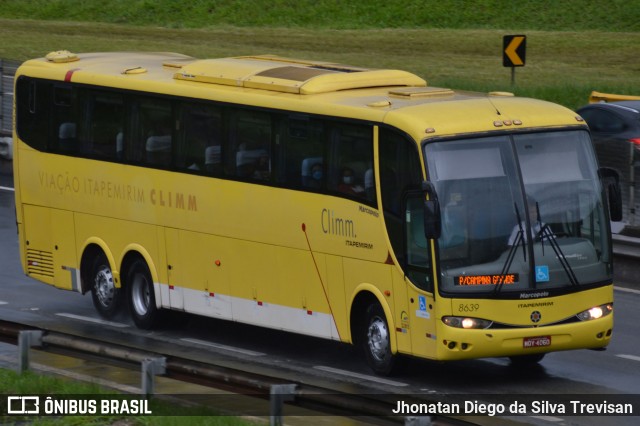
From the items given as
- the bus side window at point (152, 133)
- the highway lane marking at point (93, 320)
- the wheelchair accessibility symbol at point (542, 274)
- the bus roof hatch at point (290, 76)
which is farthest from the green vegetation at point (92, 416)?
the highway lane marking at point (93, 320)

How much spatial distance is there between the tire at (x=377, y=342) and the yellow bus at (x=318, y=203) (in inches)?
0.8

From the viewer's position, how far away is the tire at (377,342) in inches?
620

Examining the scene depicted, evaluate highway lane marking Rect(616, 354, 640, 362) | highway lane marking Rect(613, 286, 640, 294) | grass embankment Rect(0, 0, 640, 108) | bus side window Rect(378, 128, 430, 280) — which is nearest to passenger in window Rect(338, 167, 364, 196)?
bus side window Rect(378, 128, 430, 280)

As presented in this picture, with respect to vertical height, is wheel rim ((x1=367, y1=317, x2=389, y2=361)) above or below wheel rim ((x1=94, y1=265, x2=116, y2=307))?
above

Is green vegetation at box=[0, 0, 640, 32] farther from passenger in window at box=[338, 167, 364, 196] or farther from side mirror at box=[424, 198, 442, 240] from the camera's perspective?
side mirror at box=[424, 198, 442, 240]

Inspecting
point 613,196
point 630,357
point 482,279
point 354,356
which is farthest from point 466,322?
point 630,357

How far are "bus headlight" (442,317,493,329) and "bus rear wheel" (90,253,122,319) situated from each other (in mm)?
6049

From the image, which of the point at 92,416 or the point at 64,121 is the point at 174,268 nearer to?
the point at 64,121

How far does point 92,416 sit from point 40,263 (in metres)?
8.64

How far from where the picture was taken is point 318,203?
649 inches

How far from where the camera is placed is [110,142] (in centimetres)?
1956

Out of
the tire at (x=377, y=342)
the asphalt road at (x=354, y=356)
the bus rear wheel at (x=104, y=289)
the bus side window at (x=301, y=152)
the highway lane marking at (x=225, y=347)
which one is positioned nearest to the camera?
the asphalt road at (x=354, y=356)

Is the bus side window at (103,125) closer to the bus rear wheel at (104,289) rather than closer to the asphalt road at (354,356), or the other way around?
the bus rear wheel at (104,289)

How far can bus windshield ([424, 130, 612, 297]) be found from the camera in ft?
49.0
